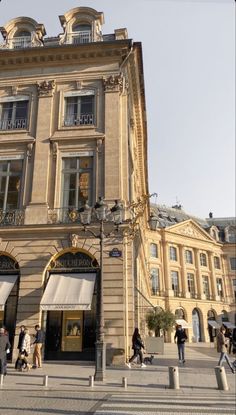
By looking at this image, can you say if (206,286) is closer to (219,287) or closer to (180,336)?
(219,287)

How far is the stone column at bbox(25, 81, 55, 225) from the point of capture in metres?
17.8

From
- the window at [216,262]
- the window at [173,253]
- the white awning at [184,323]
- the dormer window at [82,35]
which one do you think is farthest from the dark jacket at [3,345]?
the window at [216,262]

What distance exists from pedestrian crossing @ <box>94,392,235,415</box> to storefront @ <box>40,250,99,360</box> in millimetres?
6667

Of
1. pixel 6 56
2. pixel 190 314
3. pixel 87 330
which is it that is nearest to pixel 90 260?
pixel 87 330

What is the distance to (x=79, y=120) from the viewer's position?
64.3 feet

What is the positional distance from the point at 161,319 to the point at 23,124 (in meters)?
22.0

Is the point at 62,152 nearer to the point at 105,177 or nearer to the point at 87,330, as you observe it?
the point at 105,177

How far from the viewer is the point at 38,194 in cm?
1814

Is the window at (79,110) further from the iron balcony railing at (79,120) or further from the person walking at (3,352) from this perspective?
the person walking at (3,352)

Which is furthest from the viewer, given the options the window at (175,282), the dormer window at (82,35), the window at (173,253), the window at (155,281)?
the window at (173,253)

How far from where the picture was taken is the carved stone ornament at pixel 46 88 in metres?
20.2

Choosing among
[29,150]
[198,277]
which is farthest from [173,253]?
[29,150]

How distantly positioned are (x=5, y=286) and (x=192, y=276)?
45.5 m

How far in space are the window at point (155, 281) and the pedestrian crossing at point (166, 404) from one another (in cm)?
4434
